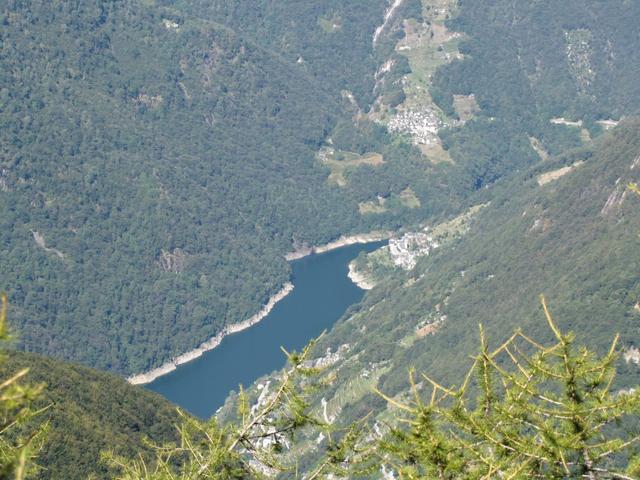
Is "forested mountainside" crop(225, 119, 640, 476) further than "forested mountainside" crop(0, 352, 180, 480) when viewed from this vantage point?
Yes

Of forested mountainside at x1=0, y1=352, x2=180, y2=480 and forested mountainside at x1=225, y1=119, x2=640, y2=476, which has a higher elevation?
forested mountainside at x1=0, y1=352, x2=180, y2=480

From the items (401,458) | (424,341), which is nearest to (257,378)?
(424,341)

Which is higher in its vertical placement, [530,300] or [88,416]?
[88,416]

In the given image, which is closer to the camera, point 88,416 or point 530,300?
point 88,416

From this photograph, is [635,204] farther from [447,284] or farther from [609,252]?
[447,284]

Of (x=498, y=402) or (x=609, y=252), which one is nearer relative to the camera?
(x=498, y=402)
